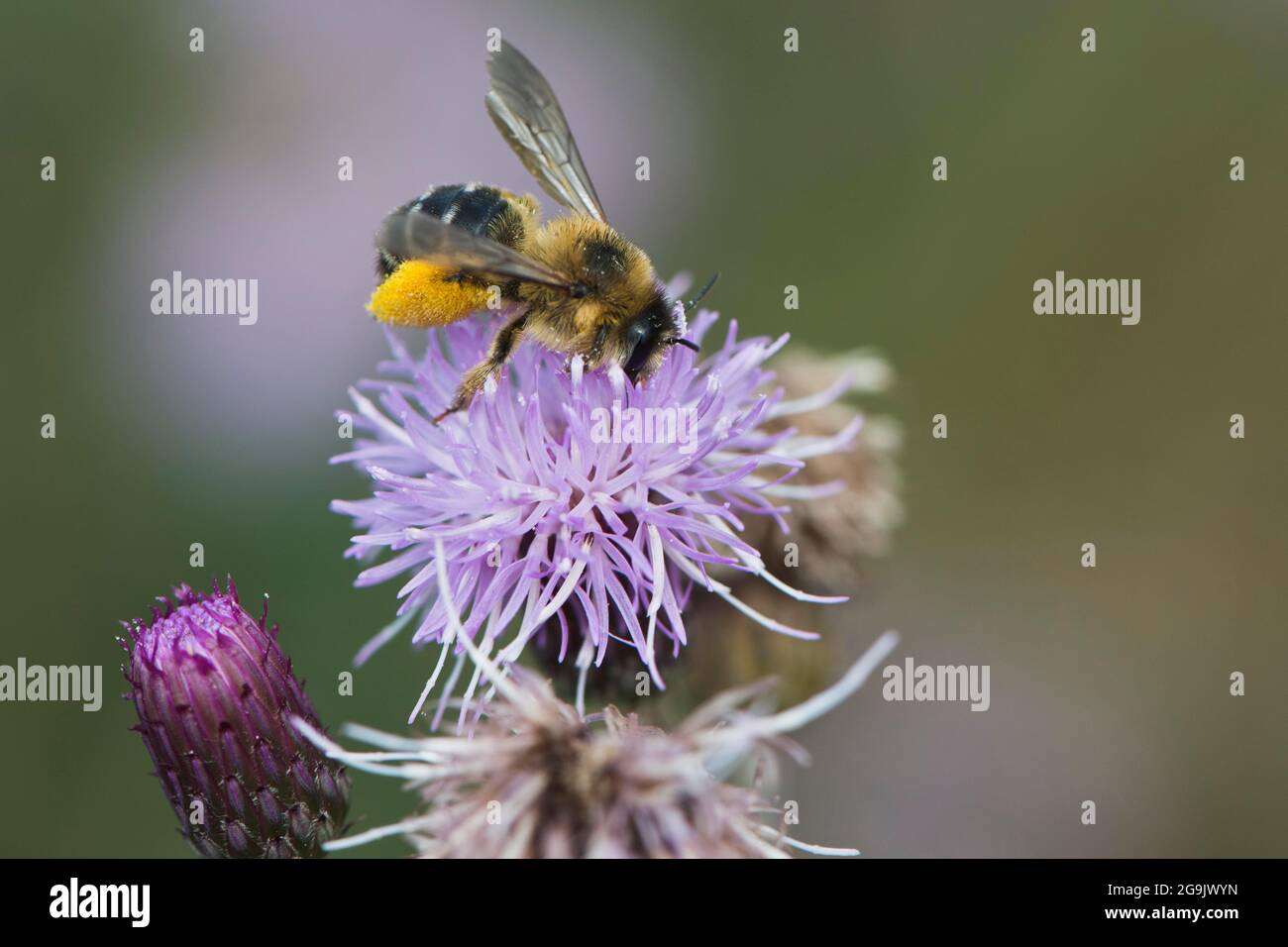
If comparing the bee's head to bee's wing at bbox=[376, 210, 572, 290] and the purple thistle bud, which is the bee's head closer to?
bee's wing at bbox=[376, 210, 572, 290]

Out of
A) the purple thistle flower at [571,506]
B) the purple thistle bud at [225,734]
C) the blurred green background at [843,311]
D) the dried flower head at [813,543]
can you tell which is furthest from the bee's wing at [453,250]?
the blurred green background at [843,311]

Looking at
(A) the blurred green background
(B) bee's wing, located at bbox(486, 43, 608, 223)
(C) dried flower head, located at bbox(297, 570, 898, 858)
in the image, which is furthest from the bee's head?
(A) the blurred green background

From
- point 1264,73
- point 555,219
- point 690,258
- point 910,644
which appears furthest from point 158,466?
point 1264,73

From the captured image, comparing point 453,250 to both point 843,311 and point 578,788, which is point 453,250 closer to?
point 578,788

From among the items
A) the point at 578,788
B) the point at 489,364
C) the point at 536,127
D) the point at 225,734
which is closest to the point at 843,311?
the point at 536,127

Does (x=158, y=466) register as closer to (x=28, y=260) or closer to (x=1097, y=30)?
(x=28, y=260)

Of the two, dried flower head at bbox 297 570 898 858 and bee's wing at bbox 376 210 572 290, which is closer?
dried flower head at bbox 297 570 898 858
